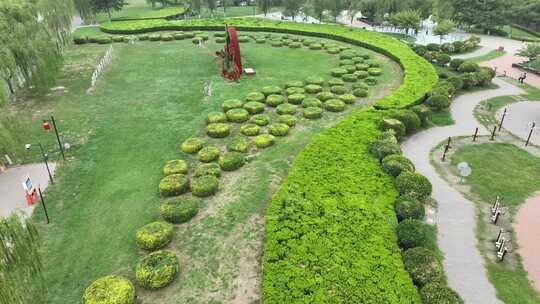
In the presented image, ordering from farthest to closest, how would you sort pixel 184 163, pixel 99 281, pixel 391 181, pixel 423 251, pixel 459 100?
pixel 459 100
pixel 184 163
pixel 391 181
pixel 423 251
pixel 99 281

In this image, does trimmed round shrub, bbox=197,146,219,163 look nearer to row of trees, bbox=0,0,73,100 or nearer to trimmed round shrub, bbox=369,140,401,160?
trimmed round shrub, bbox=369,140,401,160

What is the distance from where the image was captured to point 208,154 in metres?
21.6

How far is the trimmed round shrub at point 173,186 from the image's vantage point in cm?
1858

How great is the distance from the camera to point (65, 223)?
56.7 feet

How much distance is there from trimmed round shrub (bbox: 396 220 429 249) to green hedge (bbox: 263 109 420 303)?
43cm

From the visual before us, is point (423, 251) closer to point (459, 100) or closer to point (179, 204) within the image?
point (179, 204)

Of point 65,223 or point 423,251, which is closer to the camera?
point 423,251

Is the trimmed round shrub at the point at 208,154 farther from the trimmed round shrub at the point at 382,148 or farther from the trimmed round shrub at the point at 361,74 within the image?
the trimmed round shrub at the point at 361,74

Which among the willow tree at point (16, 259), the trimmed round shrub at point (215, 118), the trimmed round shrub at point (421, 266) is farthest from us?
the trimmed round shrub at point (215, 118)

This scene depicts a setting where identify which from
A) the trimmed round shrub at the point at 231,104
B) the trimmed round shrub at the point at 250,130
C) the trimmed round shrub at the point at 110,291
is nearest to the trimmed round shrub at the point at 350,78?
the trimmed round shrub at the point at 231,104

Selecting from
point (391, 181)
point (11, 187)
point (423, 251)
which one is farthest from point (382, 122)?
point (11, 187)

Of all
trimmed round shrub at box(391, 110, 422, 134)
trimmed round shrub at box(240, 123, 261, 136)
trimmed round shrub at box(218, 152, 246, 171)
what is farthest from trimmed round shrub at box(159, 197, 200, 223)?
trimmed round shrub at box(391, 110, 422, 134)

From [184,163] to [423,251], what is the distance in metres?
13.2

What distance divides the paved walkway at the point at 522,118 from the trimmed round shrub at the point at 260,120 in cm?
1816
